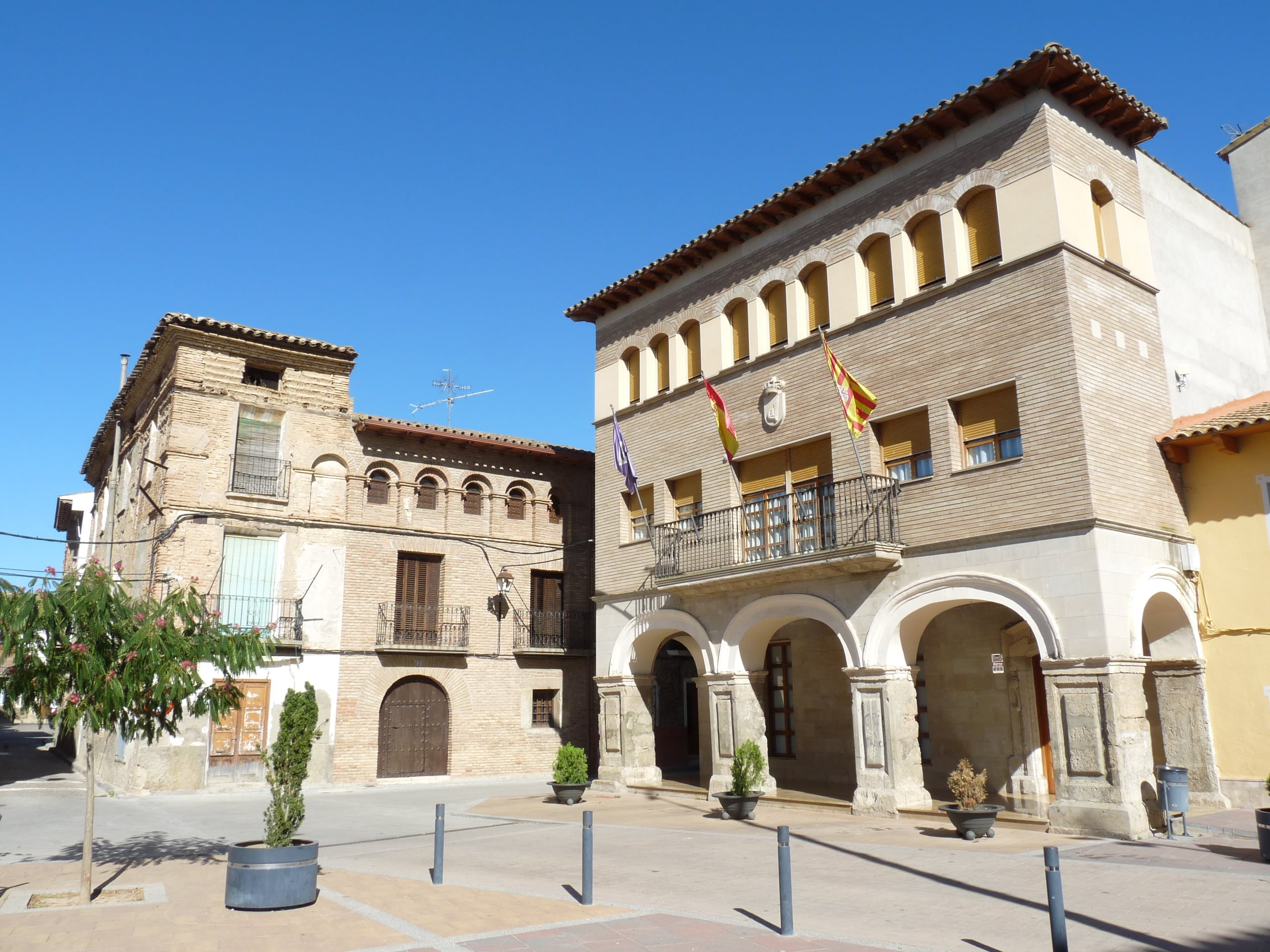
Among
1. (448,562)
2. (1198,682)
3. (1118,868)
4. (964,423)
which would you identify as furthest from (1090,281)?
(448,562)

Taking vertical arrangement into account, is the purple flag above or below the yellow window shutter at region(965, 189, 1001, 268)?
below

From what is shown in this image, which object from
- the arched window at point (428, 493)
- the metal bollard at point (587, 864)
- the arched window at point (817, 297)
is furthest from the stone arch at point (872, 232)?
the arched window at point (428, 493)

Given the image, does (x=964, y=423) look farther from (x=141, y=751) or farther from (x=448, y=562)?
(x=141, y=751)

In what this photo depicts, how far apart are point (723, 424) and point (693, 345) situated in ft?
10.7

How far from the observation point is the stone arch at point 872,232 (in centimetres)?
1653

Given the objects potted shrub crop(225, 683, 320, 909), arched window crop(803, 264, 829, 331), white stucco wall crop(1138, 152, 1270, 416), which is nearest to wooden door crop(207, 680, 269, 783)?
potted shrub crop(225, 683, 320, 909)

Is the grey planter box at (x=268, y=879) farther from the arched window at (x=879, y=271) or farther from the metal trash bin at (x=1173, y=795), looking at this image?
the arched window at (x=879, y=271)

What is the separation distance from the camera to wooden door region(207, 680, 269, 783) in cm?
2162

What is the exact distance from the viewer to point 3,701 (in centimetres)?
1026

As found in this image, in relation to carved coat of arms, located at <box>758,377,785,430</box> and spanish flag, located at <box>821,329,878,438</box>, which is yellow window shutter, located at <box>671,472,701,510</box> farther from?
spanish flag, located at <box>821,329,878,438</box>

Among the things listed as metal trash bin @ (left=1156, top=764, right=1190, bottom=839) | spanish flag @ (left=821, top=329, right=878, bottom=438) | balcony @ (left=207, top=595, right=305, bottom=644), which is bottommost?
metal trash bin @ (left=1156, top=764, right=1190, bottom=839)

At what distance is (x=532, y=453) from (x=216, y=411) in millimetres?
7990

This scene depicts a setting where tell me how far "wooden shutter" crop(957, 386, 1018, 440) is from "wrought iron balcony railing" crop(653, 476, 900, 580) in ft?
4.68

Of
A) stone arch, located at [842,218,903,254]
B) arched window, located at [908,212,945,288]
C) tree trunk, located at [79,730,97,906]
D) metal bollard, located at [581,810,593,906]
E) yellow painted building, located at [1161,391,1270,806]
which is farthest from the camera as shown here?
stone arch, located at [842,218,903,254]
